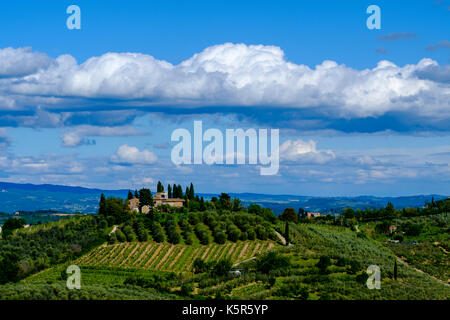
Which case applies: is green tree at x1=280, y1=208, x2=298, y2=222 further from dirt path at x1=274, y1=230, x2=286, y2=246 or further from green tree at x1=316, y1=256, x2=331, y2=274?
green tree at x1=316, y1=256, x2=331, y2=274

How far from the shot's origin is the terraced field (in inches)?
4156

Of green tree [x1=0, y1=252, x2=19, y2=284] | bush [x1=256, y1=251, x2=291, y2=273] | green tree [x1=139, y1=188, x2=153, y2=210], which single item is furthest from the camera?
green tree [x1=139, y1=188, x2=153, y2=210]

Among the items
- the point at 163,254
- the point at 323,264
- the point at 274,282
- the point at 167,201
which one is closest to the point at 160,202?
the point at 167,201

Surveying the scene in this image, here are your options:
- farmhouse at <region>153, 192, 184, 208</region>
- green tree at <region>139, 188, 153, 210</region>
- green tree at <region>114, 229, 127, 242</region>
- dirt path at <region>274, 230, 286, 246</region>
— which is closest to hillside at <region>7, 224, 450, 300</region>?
dirt path at <region>274, 230, 286, 246</region>

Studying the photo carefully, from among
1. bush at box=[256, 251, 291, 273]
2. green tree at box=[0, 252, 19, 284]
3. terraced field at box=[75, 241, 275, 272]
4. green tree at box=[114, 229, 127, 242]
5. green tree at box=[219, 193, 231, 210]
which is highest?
green tree at box=[219, 193, 231, 210]

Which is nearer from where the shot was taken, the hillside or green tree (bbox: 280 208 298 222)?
the hillside

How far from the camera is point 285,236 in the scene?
11969 cm

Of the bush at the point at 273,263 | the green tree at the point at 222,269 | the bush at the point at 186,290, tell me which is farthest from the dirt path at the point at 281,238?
the bush at the point at 186,290

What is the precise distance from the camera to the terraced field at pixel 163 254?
10556cm

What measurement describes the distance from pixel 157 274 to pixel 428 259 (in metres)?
59.0

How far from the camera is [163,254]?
111m
